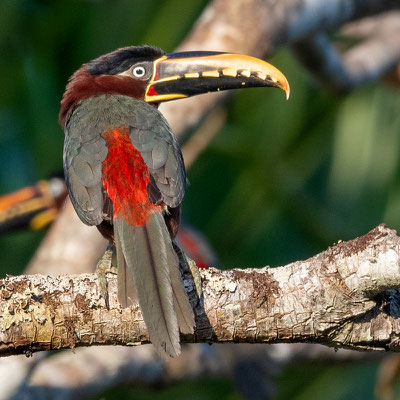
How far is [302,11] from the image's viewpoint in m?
5.05

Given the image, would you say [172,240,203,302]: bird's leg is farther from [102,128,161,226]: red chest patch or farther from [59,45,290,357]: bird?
[102,128,161,226]: red chest patch

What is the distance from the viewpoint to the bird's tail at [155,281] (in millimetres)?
2617

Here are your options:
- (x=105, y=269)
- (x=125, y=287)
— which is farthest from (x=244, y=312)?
A: (x=105, y=269)

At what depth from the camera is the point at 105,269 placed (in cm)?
303

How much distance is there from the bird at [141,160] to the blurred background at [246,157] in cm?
289

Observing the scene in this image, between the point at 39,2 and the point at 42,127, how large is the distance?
1.20 m

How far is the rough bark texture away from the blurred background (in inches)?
156

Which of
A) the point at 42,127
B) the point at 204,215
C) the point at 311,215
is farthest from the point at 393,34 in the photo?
the point at 42,127

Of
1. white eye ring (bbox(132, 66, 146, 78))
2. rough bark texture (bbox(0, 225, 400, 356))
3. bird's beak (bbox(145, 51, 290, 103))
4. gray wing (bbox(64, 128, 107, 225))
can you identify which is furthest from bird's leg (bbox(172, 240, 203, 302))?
white eye ring (bbox(132, 66, 146, 78))

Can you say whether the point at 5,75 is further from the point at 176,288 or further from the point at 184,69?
the point at 176,288

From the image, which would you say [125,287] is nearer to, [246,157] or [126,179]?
[126,179]

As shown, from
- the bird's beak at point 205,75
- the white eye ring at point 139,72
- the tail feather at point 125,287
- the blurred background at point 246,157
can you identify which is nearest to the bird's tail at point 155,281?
the tail feather at point 125,287

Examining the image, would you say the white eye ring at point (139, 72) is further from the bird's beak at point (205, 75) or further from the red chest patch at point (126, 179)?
the red chest patch at point (126, 179)

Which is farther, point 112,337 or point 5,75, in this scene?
point 5,75
